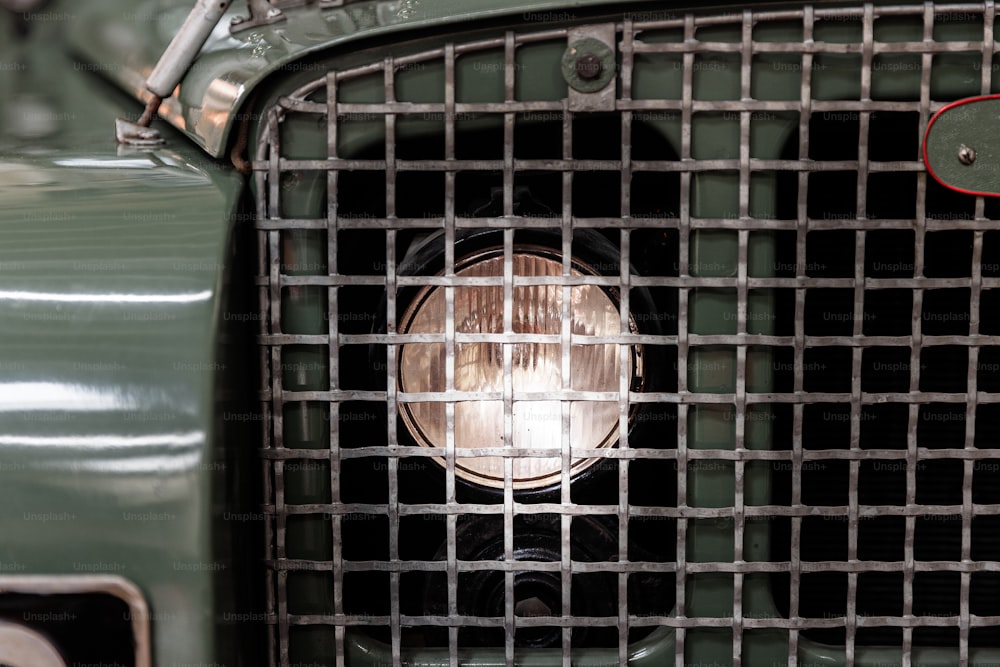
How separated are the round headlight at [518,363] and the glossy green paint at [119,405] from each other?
265 mm

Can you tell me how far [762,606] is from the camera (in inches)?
45.4

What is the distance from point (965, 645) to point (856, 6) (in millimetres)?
740

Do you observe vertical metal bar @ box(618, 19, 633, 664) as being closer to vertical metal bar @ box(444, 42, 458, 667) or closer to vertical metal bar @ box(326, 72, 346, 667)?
vertical metal bar @ box(444, 42, 458, 667)

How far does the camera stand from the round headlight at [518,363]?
1.17 m

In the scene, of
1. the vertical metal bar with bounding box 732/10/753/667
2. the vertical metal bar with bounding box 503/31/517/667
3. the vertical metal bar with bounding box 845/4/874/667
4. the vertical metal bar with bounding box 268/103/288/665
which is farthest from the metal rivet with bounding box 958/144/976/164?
the vertical metal bar with bounding box 268/103/288/665

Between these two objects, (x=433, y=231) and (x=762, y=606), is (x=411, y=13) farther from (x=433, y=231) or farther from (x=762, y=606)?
(x=762, y=606)

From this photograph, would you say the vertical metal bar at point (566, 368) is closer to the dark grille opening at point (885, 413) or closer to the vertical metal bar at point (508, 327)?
the vertical metal bar at point (508, 327)

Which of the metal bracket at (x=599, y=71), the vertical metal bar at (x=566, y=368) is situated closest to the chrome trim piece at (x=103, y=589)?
the vertical metal bar at (x=566, y=368)

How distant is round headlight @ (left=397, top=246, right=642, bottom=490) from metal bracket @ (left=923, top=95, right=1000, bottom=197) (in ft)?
1.30

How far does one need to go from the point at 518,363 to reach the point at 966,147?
56 cm

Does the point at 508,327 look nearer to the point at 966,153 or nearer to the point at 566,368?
the point at 566,368

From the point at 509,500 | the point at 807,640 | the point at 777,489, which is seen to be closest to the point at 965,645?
the point at 807,640

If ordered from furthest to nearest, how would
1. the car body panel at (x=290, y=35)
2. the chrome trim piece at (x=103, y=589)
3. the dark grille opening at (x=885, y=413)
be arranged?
1. the dark grille opening at (x=885, y=413)
2. the car body panel at (x=290, y=35)
3. the chrome trim piece at (x=103, y=589)

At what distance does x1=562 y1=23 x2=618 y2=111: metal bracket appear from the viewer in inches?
43.0
